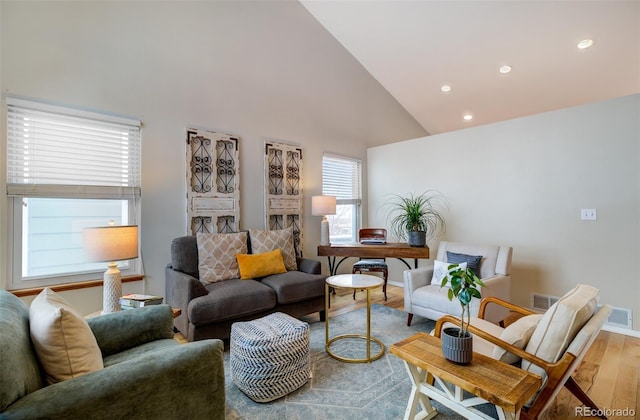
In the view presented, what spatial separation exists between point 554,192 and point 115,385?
13.5 feet

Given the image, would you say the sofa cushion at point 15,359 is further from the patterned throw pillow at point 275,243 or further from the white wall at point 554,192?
the white wall at point 554,192

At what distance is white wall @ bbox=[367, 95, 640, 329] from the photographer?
9.48ft

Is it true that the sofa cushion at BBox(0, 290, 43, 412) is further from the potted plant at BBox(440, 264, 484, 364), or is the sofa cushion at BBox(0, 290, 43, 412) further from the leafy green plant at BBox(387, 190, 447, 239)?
the leafy green plant at BBox(387, 190, 447, 239)

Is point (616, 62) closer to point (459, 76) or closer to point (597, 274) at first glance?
point (459, 76)

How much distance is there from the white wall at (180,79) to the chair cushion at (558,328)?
3067 mm

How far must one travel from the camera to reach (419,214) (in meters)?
3.88

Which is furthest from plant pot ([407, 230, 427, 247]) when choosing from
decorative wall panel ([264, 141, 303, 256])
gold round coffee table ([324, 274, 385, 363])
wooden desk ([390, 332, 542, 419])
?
wooden desk ([390, 332, 542, 419])

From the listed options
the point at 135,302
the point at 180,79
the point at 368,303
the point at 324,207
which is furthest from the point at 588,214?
the point at 180,79

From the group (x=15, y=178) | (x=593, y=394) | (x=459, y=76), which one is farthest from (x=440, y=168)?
(x=15, y=178)

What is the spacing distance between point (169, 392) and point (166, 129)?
2.72 metres

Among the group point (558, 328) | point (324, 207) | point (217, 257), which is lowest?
point (558, 328)

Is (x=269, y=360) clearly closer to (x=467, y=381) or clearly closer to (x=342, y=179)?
(x=467, y=381)

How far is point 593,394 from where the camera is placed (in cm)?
193

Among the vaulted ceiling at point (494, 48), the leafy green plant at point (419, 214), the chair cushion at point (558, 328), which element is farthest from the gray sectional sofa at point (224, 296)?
the vaulted ceiling at point (494, 48)
